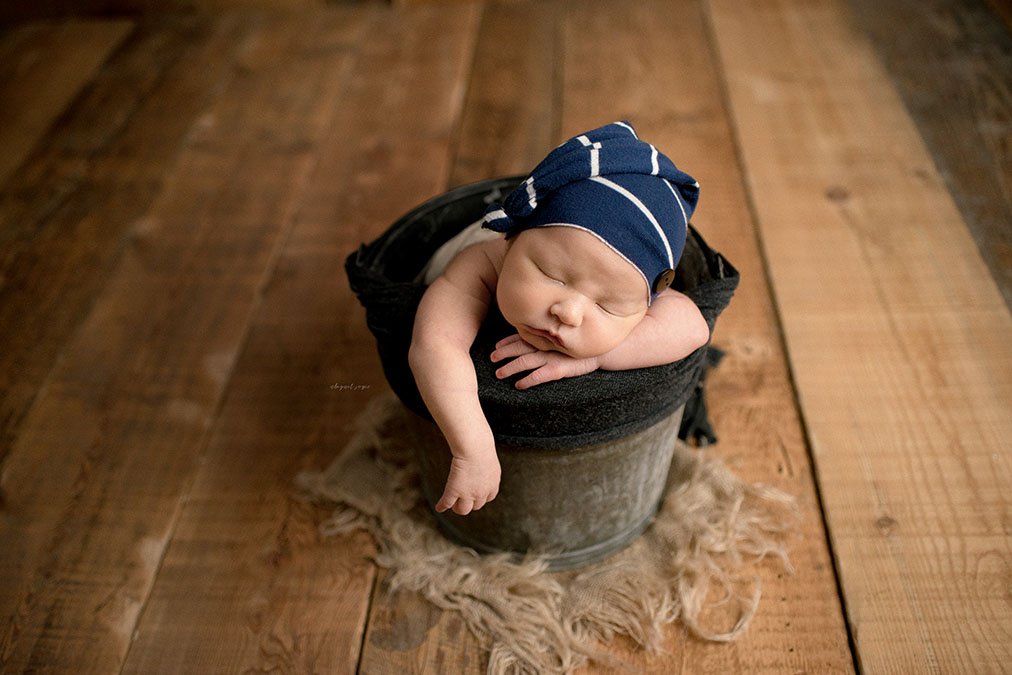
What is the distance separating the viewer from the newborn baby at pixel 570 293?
0.79m

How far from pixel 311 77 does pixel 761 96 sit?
3.34 ft

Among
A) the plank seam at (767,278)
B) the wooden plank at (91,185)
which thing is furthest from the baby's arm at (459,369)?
the wooden plank at (91,185)

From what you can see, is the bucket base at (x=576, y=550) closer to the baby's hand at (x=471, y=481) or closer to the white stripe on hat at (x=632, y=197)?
the baby's hand at (x=471, y=481)

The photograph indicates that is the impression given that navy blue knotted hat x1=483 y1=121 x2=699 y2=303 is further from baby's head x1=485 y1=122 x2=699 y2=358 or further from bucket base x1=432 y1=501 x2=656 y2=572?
bucket base x1=432 y1=501 x2=656 y2=572

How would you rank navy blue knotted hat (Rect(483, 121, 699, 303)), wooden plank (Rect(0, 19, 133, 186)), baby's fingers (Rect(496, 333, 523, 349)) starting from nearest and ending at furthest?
navy blue knotted hat (Rect(483, 121, 699, 303)), baby's fingers (Rect(496, 333, 523, 349)), wooden plank (Rect(0, 19, 133, 186))

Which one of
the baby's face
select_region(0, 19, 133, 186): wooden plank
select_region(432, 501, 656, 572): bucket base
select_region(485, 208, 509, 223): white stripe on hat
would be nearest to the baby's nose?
the baby's face

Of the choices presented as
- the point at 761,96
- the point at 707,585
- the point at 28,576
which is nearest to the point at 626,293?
the point at 707,585

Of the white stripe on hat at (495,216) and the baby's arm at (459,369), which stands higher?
the white stripe on hat at (495,216)

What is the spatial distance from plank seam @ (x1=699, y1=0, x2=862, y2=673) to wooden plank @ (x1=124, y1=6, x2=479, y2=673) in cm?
54

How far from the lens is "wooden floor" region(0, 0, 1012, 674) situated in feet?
3.44

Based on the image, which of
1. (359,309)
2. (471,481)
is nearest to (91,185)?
(359,309)

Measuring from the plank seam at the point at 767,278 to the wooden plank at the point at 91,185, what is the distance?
1.12 m

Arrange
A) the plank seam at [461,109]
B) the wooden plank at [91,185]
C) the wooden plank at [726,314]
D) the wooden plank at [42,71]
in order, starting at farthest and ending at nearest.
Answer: the wooden plank at [42,71]
the plank seam at [461,109]
the wooden plank at [91,185]
the wooden plank at [726,314]

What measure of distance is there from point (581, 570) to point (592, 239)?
1.59ft
